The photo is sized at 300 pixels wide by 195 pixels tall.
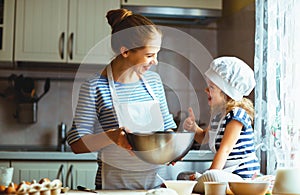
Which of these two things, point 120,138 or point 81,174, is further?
point 81,174

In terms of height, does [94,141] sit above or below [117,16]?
below

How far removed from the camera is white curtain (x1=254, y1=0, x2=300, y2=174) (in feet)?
7.07

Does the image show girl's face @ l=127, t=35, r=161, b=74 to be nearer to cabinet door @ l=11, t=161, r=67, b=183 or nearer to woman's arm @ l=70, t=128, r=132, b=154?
woman's arm @ l=70, t=128, r=132, b=154

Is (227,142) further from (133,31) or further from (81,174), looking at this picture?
(81,174)

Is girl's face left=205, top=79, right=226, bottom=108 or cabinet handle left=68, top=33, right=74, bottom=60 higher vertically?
cabinet handle left=68, top=33, right=74, bottom=60

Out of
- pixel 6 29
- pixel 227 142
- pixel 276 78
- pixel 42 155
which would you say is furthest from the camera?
pixel 6 29

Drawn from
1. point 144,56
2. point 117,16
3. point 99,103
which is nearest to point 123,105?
point 99,103

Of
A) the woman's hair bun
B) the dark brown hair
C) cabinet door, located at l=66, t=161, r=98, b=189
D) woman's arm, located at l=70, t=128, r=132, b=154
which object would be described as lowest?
cabinet door, located at l=66, t=161, r=98, b=189

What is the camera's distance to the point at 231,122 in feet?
6.15

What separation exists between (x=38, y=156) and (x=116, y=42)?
105 centimetres

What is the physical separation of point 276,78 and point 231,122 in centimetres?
55

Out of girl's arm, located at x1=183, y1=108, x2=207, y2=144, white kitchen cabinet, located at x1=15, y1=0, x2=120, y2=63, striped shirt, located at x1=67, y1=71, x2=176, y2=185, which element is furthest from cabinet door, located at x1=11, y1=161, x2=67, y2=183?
girl's arm, located at x1=183, y1=108, x2=207, y2=144

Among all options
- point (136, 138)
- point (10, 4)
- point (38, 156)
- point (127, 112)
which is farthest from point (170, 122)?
point (10, 4)

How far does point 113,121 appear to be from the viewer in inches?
77.7
